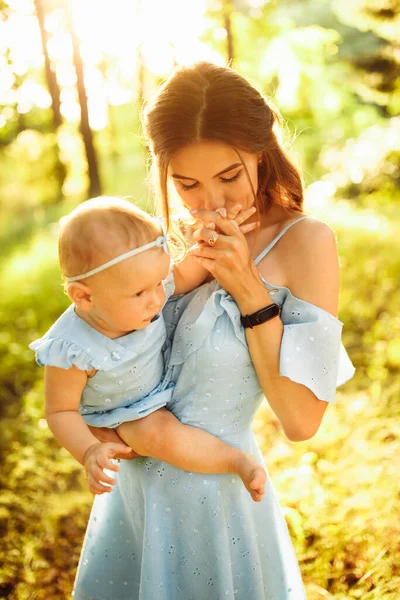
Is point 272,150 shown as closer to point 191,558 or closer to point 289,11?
point 191,558

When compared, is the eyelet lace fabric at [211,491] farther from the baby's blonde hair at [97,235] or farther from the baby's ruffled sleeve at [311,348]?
the baby's blonde hair at [97,235]

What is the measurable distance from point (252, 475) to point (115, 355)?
0.48 meters

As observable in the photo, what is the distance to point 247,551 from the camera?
1824 mm

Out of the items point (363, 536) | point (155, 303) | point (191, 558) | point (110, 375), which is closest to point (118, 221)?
point (155, 303)

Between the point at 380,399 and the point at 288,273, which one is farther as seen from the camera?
the point at 380,399

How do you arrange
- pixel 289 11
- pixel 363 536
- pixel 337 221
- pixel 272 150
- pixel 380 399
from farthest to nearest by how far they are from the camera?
1. pixel 289 11
2. pixel 337 221
3. pixel 380 399
4. pixel 363 536
5. pixel 272 150

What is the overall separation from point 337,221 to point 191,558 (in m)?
6.41

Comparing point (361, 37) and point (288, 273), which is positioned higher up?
point (288, 273)

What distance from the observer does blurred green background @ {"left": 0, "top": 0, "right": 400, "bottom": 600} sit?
2.89m

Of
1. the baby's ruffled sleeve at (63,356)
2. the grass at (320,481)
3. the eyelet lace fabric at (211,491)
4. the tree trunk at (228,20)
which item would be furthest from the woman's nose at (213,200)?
the tree trunk at (228,20)

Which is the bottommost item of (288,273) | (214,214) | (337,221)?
(337,221)

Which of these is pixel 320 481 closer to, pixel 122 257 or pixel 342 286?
pixel 122 257

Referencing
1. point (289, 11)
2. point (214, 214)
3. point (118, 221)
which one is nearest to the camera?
point (118, 221)

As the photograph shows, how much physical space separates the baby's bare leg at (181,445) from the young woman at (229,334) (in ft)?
0.17
